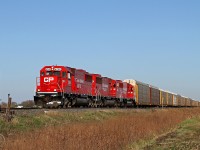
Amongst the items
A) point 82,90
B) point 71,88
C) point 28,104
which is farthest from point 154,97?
point 71,88

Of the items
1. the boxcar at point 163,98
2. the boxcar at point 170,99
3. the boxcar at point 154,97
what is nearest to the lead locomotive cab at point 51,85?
the boxcar at point 154,97

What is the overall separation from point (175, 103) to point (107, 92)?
31.9 m

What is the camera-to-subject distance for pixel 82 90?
32.9 metres

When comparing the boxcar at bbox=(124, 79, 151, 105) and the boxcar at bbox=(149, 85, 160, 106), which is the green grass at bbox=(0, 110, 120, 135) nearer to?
the boxcar at bbox=(124, 79, 151, 105)

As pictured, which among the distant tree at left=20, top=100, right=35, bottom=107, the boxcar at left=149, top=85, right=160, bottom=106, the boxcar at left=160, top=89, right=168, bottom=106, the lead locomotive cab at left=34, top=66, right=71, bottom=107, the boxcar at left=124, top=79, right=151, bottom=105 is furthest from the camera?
the boxcar at left=160, top=89, right=168, bottom=106

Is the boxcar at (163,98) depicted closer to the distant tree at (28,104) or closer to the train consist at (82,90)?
the train consist at (82,90)

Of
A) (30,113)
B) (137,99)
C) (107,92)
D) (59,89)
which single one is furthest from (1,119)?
(137,99)

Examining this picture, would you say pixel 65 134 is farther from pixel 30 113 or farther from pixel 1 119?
pixel 30 113

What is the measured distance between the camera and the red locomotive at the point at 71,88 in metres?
28.7

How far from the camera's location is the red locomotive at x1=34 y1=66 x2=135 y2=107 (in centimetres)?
2866

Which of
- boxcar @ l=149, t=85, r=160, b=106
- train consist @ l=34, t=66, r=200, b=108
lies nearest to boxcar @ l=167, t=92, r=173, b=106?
boxcar @ l=149, t=85, r=160, b=106

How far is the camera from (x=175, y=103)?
69.2m

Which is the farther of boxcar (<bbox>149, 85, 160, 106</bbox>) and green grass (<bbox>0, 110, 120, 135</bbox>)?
boxcar (<bbox>149, 85, 160, 106</bbox>)

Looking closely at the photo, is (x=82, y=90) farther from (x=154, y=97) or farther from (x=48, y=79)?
(x=154, y=97)
